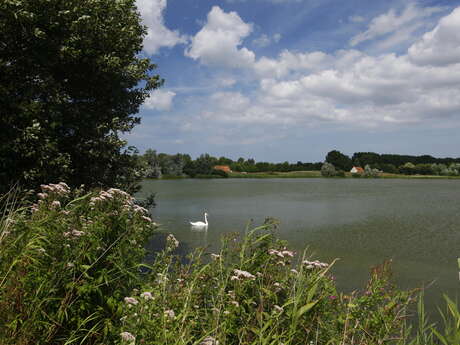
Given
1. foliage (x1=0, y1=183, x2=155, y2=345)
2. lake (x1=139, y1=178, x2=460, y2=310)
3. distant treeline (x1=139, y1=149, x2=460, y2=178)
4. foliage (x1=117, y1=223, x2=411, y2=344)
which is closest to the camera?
foliage (x1=117, y1=223, x2=411, y2=344)

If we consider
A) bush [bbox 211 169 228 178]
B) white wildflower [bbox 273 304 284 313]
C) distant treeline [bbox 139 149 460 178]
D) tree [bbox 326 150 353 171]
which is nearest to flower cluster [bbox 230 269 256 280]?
white wildflower [bbox 273 304 284 313]

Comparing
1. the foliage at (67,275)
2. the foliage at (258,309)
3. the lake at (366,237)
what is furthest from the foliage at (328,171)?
the foliage at (67,275)

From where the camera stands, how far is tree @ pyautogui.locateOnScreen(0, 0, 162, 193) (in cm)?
741

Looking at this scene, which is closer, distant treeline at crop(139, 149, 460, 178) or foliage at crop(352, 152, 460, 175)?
distant treeline at crop(139, 149, 460, 178)

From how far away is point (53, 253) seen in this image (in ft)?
10.2

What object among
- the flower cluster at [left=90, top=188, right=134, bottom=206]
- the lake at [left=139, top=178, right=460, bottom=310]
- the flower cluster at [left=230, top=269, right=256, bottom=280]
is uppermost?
the flower cluster at [left=90, top=188, right=134, bottom=206]

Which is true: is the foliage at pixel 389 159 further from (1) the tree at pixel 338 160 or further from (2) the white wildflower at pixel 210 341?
(2) the white wildflower at pixel 210 341

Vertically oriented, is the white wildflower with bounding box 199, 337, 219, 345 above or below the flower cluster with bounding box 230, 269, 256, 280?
below

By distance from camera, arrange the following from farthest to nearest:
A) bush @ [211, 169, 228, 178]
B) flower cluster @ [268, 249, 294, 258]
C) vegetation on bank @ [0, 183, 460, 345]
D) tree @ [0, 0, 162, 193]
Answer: bush @ [211, 169, 228, 178]
tree @ [0, 0, 162, 193]
flower cluster @ [268, 249, 294, 258]
vegetation on bank @ [0, 183, 460, 345]

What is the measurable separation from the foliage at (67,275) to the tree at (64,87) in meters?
4.71

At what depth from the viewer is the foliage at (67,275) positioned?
2.82 metres

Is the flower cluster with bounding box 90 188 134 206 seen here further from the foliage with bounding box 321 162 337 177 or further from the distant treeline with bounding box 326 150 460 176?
the distant treeline with bounding box 326 150 460 176

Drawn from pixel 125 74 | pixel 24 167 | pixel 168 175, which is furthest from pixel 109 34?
pixel 168 175

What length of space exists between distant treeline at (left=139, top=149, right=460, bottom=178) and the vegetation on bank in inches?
2734
